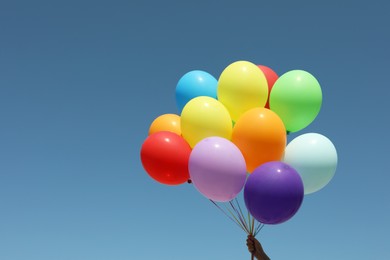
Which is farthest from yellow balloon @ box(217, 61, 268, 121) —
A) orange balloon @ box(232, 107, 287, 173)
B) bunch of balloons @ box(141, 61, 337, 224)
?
orange balloon @ box(232, 107, 287, 173)

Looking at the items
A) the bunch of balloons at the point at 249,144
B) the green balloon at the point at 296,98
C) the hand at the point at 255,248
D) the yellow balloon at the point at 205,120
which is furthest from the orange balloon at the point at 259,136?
the hand at the point at 255,248

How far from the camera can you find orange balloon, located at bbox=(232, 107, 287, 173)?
24.0ft

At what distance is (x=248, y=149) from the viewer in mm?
7430

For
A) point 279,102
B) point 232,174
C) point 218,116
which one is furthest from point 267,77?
point 232,174

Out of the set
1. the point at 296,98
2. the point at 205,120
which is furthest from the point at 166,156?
the point at 296,98

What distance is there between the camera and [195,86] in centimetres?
855

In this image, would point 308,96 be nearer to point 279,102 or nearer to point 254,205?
point 279,102

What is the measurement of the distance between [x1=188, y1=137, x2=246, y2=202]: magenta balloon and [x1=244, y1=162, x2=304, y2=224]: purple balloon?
277 millimetres

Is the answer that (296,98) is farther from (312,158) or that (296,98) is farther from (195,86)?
(195,86)

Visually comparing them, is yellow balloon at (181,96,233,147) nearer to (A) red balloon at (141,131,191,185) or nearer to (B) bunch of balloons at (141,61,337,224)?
(B) bunch of balloons at (141,61,337,224)

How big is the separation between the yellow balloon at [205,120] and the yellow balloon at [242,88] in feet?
0.74

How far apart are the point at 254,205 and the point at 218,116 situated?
1.41 metres

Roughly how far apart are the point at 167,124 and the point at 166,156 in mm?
947

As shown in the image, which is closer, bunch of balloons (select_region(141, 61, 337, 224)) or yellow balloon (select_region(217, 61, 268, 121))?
bunch of balloons (select_region(141, 61, 337, 224))
